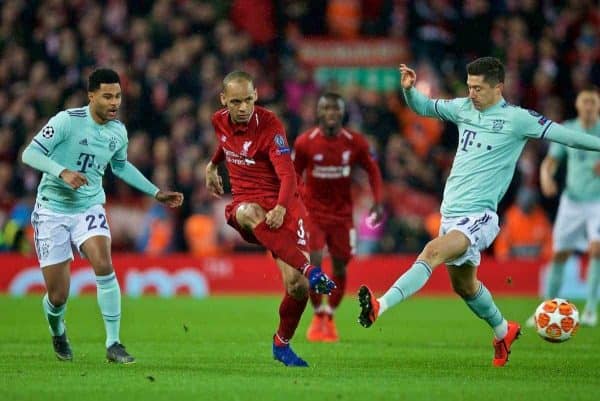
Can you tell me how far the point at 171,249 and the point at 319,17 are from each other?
6.12 meters

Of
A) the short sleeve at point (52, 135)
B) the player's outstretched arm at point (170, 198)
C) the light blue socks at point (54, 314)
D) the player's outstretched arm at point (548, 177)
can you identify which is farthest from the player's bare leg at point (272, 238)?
the player's outstretched arm at point (548, 177)

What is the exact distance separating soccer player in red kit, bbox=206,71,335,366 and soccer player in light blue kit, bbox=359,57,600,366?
0.95 m

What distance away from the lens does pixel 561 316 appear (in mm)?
10203

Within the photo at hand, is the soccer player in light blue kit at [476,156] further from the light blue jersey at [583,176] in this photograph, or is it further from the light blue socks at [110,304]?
the light blue jersey at [583,176]

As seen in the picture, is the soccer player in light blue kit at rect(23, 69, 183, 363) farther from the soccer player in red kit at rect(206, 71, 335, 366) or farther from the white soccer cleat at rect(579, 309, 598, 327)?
the white soccer cleat at rect(579, 309, 598, 327)

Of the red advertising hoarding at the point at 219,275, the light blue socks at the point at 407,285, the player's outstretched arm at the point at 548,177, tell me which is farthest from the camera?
the red advertising hoarding at the point at 219,275

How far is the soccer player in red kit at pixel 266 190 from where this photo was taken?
30.3 feet

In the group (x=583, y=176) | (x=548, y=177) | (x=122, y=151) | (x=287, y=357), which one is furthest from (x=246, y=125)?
(x=583, y=176)

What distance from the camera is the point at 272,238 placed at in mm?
9273

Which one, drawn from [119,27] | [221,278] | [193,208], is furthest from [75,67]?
[221,278]

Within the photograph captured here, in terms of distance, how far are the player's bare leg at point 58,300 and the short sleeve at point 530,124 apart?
12.7 feet

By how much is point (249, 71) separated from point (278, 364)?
1338cm

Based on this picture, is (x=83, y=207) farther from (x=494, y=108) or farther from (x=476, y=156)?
(x=494, y=108)

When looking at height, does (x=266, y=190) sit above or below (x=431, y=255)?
above
